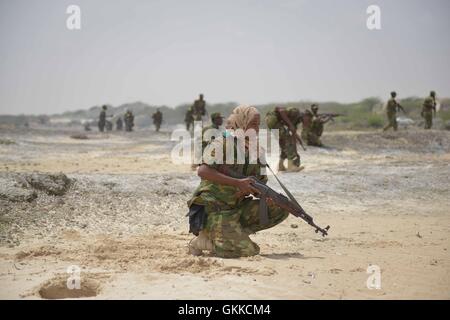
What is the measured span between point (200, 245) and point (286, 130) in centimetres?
668

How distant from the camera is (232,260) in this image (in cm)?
438

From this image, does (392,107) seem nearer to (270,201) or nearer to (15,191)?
(15,191)

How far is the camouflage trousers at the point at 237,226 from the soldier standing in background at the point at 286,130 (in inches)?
243

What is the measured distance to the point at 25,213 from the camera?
6.00 metres

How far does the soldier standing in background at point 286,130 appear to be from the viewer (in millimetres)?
10828

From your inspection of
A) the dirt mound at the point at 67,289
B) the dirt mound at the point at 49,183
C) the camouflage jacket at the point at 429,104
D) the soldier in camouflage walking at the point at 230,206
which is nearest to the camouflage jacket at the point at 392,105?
the camouflage jacket at the point at 429,104

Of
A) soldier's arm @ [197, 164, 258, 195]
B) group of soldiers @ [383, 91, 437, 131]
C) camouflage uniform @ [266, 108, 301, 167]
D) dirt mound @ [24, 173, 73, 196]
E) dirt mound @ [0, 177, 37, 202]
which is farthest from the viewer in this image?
group of soldiers @ [383, 91, 437, 131]

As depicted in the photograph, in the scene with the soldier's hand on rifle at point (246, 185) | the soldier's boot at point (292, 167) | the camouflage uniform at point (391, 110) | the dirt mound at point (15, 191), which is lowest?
the soldier's boot at point (292, 167)

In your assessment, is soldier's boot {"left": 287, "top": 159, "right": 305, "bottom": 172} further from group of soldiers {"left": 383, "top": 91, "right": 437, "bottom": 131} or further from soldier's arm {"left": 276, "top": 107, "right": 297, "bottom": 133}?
group of soldiers {"left": 383, "top": 91, "right": 437, "bottom": 131}

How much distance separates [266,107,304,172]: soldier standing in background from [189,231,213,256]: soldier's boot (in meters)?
6.37

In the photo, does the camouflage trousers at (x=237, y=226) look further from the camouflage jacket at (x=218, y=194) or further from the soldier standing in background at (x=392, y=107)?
the soldier standing in background at (x=392, y=107)

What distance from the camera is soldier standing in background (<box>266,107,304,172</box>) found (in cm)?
1083

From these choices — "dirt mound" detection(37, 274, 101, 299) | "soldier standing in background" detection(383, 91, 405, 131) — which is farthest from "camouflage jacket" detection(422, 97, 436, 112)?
"dirt mound" detection(37, 274, 101, 299)
